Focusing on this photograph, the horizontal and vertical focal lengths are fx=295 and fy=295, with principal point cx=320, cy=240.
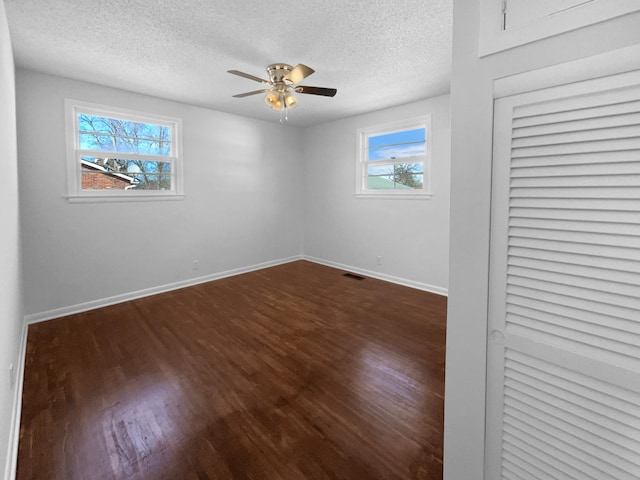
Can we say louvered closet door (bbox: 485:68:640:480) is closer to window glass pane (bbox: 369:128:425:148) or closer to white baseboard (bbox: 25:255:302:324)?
window glass pane (bbox: 369:128:425:148)

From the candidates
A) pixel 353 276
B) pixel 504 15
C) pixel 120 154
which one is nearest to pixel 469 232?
pixel 504 15

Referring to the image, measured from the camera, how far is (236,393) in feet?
6.70

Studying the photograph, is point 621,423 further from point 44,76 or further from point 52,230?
point 44,76

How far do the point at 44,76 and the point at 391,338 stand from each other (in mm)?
4476

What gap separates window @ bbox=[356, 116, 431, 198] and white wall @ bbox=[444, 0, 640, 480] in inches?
128

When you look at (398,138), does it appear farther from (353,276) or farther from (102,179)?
(102,179)

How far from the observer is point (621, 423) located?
0.74m

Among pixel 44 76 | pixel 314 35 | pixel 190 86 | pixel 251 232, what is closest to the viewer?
pixel 314 35

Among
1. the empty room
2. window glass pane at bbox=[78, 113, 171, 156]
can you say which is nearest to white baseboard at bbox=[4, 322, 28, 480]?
the empty room

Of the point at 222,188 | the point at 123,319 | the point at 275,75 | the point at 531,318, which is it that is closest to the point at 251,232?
the point at 222,188

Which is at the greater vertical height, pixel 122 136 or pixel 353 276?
pixel 122 136

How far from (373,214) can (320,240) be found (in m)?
1.33

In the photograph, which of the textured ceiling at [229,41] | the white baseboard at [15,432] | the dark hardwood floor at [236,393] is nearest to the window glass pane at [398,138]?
the textured ceiling at [229,41]

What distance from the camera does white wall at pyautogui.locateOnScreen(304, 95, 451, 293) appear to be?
398 centimetres
